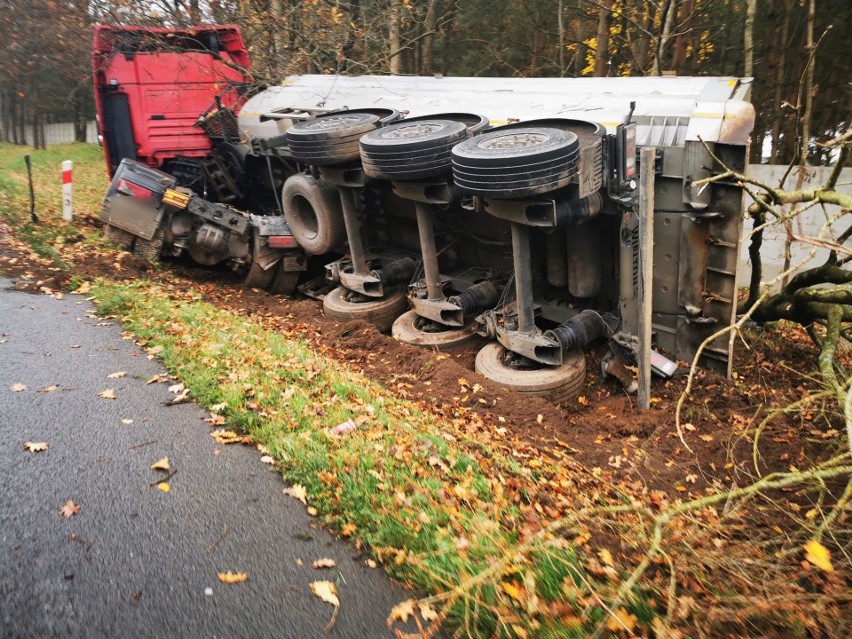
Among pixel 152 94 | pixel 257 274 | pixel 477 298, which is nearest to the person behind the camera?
pixel 477 298

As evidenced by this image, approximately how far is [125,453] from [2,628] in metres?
1.45

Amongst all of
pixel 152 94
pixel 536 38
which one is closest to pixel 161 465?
pixel 152 94

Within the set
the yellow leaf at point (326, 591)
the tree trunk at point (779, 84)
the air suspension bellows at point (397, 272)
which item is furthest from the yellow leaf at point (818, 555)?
the tree trunk at point (779, 84)

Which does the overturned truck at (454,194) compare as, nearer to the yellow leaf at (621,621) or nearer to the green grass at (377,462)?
the green grass at (377,462)

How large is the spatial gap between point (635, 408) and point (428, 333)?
89.8 inches

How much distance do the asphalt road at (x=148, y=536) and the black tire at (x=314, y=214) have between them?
3.54 m

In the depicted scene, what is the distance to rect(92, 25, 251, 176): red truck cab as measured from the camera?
9.58 m

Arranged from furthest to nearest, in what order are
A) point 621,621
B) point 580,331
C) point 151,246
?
point 151,246, point 580,331, point 621,621

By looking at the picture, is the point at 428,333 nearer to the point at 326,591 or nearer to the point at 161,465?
the point at 161,465

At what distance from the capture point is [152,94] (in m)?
9.74

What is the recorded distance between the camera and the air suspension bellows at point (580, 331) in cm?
583

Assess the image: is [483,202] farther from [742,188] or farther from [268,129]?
[268,129]

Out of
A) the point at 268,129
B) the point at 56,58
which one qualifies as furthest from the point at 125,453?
the point at 56,58

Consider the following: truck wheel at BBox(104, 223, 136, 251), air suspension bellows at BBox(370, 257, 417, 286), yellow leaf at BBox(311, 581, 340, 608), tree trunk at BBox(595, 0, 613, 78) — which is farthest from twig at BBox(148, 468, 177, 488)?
tree trunk at BBox(595, 0, 613, 78)
